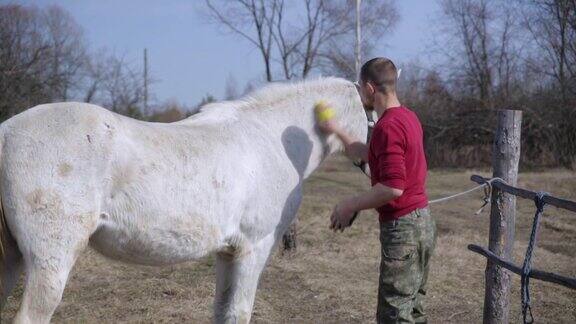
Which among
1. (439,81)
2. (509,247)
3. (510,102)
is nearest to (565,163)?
(510,102)

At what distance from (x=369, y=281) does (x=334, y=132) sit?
2.83 metres

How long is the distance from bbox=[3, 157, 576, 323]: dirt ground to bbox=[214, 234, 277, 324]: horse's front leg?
146cm

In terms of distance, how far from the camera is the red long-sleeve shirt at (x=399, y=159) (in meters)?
2.79

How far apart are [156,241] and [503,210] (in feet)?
7.85

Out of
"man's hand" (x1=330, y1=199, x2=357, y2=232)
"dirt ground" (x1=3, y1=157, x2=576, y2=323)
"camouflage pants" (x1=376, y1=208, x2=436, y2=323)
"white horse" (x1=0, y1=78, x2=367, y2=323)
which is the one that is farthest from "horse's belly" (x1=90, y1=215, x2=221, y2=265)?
"dirt ground" (x1=3, y1=157, x2=576, y2=323)

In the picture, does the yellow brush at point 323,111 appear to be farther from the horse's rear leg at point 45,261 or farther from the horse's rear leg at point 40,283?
the horse's rear leg at point 40,283

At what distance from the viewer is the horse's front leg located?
10.9 feet

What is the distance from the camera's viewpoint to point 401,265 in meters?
2.99

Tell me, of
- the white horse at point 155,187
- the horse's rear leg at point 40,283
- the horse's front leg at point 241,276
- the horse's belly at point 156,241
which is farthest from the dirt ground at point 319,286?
the horse's rear leg at point 40,283

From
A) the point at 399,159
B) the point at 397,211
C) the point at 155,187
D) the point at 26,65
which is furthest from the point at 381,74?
the point at 26,65

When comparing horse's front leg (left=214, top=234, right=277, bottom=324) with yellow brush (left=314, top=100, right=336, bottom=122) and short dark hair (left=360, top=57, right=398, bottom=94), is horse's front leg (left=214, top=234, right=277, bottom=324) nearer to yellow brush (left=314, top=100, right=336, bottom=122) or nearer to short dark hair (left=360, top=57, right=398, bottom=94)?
yellow brush (left=314, top=100, right=336, bottom=122)

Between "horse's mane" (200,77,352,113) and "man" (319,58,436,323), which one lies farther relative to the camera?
"horse's mane" (200,77,352,113)

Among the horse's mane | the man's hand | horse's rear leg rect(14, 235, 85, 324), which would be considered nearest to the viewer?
horse's rear leg rect(14, 235, 85, 324)

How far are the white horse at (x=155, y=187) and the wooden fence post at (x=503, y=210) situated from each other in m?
1.20
